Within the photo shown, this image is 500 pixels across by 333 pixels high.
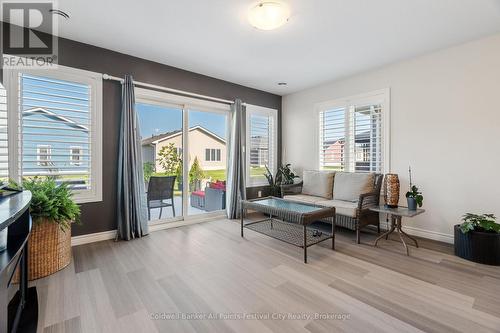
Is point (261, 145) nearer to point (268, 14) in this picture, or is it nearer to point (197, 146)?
point (197, 146)

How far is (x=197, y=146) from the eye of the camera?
4266mm

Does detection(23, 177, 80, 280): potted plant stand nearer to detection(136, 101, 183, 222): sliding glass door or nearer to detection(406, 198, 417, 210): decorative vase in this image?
detection(136, 101, 183, 222): sliding glass door

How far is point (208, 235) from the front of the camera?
3.53 meters

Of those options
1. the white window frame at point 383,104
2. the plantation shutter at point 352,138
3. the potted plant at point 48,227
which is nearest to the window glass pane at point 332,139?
the plantation shutter at point 352,138

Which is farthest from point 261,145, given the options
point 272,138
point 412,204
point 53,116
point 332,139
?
point 53,116

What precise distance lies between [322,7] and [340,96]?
7.49 feet

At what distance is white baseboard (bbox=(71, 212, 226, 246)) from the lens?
10.1 feet

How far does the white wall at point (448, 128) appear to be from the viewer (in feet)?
9.45

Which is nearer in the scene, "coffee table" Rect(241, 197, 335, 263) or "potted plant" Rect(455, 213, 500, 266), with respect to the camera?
"potted plant" Rect(455, 213, 500, 266)

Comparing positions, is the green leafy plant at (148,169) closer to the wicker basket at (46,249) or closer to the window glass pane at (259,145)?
the wicker basket at (46,249)

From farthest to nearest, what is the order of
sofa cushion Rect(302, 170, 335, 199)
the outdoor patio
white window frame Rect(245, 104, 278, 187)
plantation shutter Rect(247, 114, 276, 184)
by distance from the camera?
plantation shutter Rect(247, 114, 276, 184), white window frame Rect(245, 104, 278, 187), sofa cushion Rect(302, 170, 335, 199), the outdoor patio

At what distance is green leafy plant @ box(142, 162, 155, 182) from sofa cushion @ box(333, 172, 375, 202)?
122 inches

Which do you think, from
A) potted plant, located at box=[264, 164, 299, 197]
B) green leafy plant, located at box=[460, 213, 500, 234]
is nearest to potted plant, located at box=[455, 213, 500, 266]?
green leafy plant, located at box=[460, 213, 500, 234]

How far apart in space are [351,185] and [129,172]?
3398 millimetres
